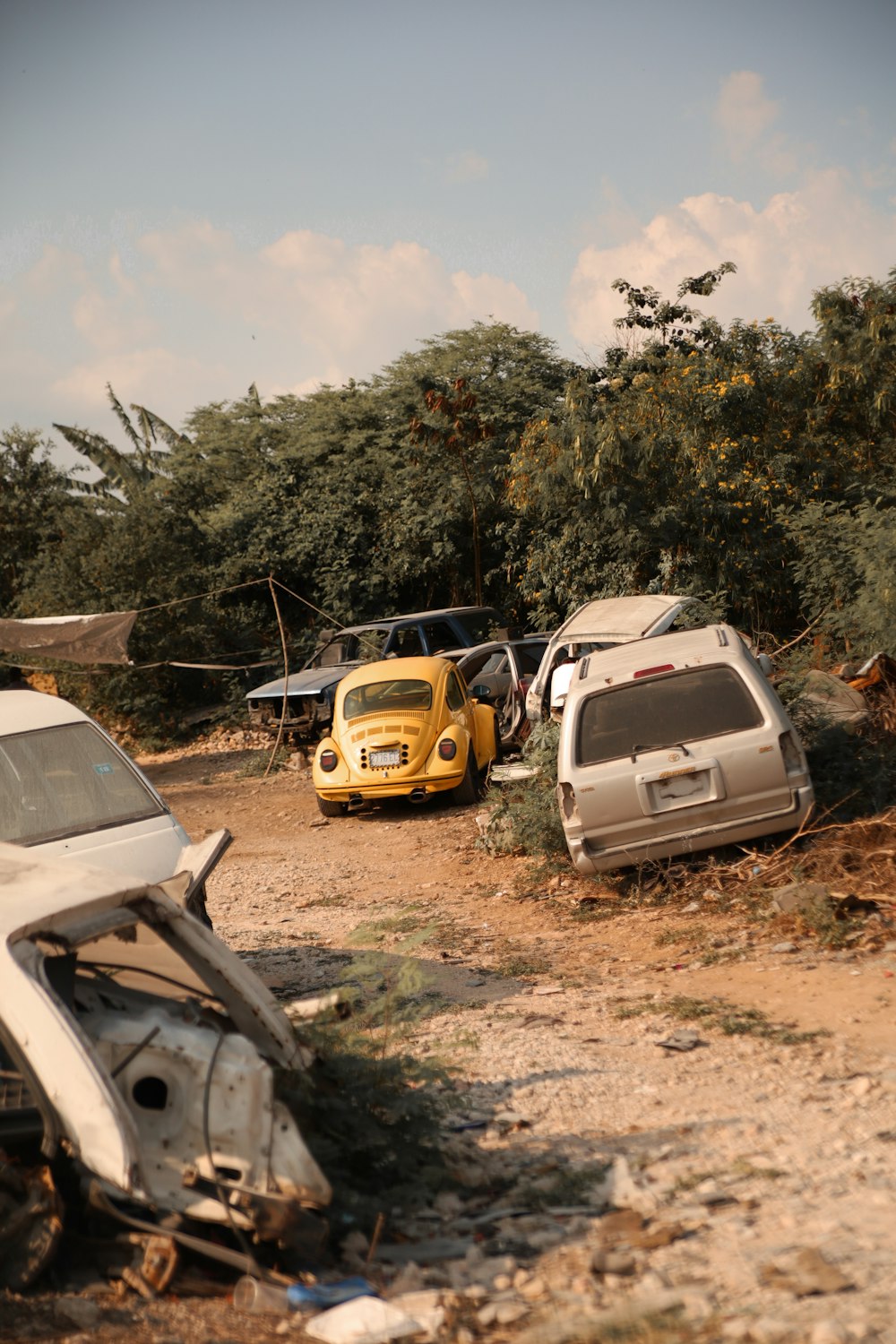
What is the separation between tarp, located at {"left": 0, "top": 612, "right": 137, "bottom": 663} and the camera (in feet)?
63.8

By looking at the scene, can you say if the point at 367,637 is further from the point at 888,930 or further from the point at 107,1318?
the point at 107,1318

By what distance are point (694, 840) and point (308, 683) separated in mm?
11293

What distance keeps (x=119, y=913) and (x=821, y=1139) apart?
103 inches

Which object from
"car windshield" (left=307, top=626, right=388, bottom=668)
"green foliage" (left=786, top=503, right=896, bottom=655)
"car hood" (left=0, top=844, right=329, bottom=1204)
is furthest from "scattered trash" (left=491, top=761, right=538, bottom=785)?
"car windshield" (left=307, top=626, right=388, bottom=668)

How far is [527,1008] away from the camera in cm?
666

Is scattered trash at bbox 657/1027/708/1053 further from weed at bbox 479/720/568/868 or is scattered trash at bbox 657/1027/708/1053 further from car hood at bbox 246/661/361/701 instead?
car hood at bbox 246/661/361/701

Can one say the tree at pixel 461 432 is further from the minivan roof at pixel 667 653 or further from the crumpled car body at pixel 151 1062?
the crumpled car body at pixel 151 1062

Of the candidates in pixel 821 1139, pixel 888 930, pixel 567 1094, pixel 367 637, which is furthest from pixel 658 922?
pixel 367 637

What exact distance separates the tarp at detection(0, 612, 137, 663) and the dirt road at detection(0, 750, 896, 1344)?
1054 centimetres

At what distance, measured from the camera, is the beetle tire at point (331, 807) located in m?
13.9

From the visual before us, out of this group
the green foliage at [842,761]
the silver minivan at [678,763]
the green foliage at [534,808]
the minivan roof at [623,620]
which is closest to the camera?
the silver minivan at [678,763]

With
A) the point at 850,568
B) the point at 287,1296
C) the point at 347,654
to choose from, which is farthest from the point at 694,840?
the point at 347,654

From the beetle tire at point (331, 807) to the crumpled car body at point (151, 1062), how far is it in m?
9.30

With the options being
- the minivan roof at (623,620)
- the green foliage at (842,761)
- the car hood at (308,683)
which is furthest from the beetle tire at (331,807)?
the green foliage at (842,761)
